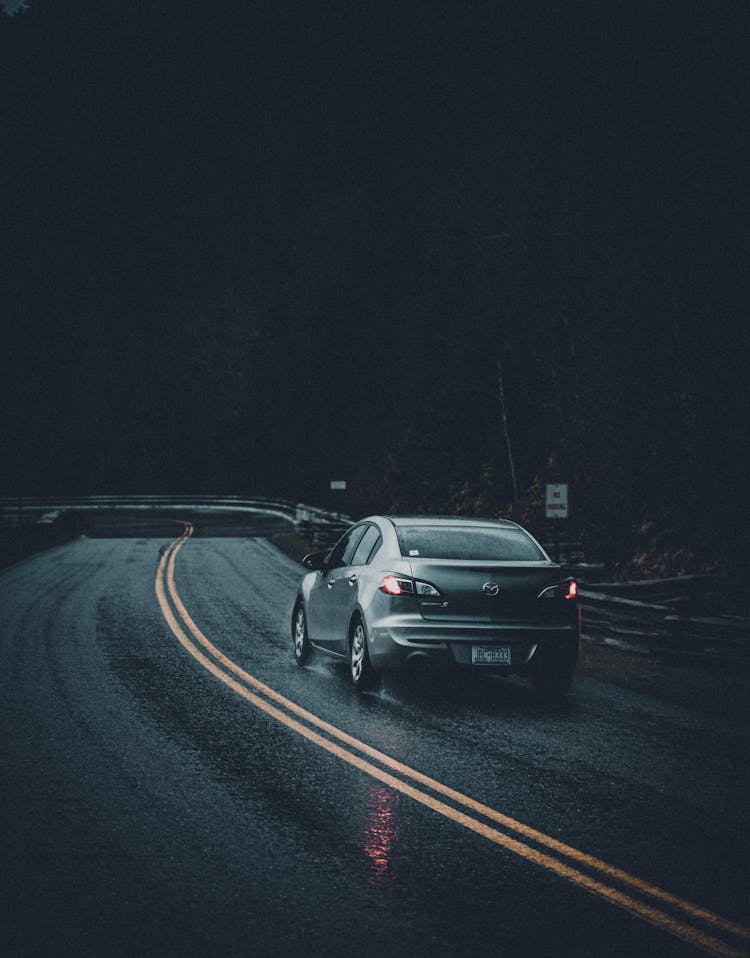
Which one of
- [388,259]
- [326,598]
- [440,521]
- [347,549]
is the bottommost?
[326,598]

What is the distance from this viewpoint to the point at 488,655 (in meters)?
9.23

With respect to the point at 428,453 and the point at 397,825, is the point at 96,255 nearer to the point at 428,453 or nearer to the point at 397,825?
the point at 428,453

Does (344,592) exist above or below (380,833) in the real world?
above

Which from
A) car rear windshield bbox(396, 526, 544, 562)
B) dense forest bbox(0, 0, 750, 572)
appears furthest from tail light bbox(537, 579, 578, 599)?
dense forest bbox(0, 0, 750, 572)

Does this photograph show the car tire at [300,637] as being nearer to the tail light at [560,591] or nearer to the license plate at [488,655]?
the license plate at [488,655]

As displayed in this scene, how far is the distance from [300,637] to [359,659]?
2.06 meters

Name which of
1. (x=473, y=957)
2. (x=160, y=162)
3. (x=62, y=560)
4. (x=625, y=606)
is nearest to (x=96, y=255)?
(x=160, y=162)

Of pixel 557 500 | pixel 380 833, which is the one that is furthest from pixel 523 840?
pixel 557 500

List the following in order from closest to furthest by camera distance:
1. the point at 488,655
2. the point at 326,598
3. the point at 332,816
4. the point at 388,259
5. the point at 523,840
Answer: the point at 523,840 < the point at 332,816 < the point at 488,655 < the point at 326,598 < the point at 388,259

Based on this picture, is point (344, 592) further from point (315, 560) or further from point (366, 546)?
point (315, 560)

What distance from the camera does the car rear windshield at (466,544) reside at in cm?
993

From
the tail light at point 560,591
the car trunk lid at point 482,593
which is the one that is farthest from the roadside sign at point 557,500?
the car trunk lid at point 482,593

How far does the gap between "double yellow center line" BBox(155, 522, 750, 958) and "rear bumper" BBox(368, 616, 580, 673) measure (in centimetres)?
105

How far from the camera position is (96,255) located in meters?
111
